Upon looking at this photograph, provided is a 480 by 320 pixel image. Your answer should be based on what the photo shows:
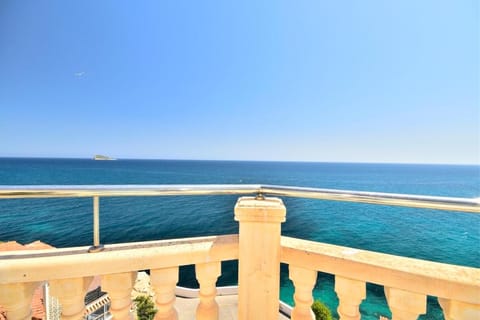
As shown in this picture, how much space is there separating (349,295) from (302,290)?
0.27m

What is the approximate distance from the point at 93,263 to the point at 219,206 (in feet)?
115

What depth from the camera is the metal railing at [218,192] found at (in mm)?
1114

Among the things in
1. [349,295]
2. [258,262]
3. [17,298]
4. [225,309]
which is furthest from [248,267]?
[225,309]

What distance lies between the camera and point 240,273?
1337 mm

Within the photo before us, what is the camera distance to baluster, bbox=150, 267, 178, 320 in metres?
1.27

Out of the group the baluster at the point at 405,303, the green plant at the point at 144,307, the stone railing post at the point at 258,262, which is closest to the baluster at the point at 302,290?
the stone railing post at the point at 258,262

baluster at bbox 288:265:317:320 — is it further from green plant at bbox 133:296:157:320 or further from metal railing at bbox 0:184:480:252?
green plant at bbox 133:296:157:320

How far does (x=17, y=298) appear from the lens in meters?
1.10

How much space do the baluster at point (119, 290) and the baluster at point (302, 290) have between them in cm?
99

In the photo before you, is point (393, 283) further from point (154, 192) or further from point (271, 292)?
point (154, 192)

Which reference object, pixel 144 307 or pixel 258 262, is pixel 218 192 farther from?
pixel 144 307

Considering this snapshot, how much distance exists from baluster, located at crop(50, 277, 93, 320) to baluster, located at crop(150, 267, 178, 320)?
0.38 meters

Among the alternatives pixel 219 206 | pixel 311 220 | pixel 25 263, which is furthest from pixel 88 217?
pixel 25 263

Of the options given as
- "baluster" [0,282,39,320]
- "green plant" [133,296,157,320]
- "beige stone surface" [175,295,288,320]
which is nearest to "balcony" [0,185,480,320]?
"baluster" [0,282,39,320]
